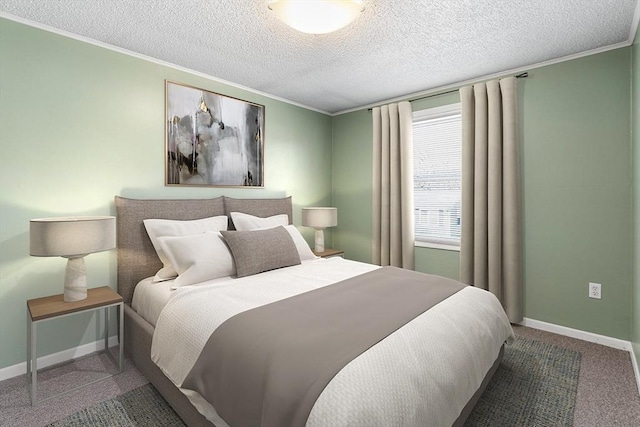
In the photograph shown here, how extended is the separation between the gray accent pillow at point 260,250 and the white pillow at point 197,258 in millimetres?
84

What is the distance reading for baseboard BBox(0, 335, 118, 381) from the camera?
2127mm

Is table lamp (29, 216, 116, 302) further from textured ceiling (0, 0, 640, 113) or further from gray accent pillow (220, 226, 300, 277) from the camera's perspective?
textured ceiling (0, 0, 640, 113)

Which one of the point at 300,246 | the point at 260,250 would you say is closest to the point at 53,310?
the point at 260,250

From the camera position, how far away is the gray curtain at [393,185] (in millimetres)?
3680

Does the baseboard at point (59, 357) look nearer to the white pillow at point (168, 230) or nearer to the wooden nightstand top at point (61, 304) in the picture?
the wooden nightstand top at point (61, 304)

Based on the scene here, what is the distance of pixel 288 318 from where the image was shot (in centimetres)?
155

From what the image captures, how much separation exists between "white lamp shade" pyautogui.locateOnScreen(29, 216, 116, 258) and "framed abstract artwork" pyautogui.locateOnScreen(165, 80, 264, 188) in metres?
0.97

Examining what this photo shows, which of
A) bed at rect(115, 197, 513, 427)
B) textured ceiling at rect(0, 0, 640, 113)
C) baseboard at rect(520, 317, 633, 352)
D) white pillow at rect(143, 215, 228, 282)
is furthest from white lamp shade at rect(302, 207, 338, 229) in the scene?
baseboard at rect(520, 317, 633, 352)

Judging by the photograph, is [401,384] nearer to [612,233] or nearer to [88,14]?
[612,233]

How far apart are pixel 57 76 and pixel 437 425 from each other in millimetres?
3170

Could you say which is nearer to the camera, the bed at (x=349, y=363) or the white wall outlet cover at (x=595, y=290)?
the bed at (x=349, y=363)

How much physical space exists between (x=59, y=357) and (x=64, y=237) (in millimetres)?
1084

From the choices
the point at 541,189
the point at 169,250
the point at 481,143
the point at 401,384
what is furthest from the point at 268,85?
the point at 401,384

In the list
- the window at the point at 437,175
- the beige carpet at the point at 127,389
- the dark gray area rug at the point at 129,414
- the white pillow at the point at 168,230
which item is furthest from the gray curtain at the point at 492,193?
the dark gray area rug at the point at 129,414
